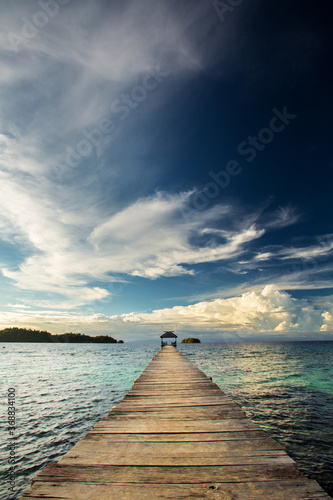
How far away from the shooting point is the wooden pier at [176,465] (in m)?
2.21

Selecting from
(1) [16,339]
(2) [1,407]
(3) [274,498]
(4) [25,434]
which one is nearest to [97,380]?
(2) [1,407]

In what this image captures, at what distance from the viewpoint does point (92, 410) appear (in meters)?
10.8

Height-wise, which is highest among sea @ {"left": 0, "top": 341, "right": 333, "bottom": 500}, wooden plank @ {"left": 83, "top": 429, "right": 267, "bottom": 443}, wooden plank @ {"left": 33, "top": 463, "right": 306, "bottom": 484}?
wooden plank @ {"left": 33, "top": 463, "right": 306, "bottom": 484}

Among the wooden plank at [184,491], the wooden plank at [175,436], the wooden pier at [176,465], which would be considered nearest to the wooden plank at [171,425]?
the wooden pier at [176,465]

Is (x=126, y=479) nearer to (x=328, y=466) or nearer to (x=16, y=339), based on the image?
(x=328, y=466)

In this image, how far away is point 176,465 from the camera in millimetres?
2725

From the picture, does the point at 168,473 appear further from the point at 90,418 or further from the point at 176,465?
the point at 90,418

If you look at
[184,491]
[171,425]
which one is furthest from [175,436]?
[184,491]

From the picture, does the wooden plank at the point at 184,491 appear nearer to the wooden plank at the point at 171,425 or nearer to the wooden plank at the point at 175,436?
the wooden plank at the point at 175,436

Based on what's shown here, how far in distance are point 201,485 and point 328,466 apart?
22.4 ft

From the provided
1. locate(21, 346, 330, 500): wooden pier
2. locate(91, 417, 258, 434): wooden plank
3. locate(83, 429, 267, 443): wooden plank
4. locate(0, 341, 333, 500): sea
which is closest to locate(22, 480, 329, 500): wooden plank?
locate(21, 346, 330, 500): wooden pier

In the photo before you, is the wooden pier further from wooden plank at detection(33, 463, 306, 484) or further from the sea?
the sea

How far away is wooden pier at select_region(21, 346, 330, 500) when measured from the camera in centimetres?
221

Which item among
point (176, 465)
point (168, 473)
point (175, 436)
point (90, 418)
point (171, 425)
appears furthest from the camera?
point (90, 418)
